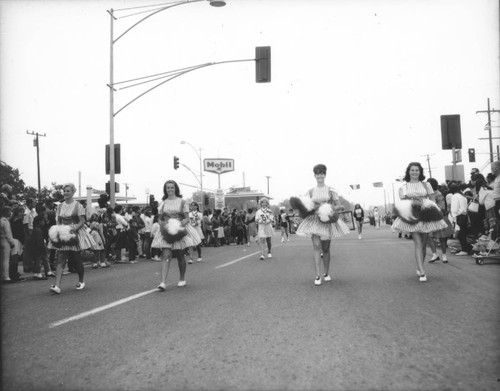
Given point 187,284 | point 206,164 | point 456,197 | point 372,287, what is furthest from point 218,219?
point 206,164

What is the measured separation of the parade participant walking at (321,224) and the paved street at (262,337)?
68 cm

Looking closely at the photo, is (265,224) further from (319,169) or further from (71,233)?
(71,233)

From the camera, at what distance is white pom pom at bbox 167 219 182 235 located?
795 centimetres

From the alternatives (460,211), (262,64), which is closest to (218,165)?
(262,64)

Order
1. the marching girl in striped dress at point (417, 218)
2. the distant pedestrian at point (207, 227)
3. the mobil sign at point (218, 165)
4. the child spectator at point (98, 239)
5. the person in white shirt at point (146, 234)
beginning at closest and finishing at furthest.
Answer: the marching girl in striped dress at point (417, 218), the child spectator at point (98, 239), the person in white shirt at point (146, 234), the distant pedestrian at point (207, 227), the mobil sign at point (218, 165)

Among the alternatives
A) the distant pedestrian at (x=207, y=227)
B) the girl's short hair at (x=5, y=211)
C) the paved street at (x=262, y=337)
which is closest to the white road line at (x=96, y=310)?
the paved street at (x=262, y=337)

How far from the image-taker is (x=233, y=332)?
4.68 m

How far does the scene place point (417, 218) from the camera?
7996 mm

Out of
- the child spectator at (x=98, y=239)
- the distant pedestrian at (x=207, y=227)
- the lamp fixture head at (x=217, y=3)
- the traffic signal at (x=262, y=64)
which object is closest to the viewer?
the lamp fixture head at (x=217, y=3)

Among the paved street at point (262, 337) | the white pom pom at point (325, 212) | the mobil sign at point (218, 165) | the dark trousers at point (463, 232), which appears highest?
the mobil sign at point (218, 165)

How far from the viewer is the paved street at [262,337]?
11.1ft

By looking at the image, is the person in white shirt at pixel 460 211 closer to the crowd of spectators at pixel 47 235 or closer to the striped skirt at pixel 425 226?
the striped skirt at pixel 425 226

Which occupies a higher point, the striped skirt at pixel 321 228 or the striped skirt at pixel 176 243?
the striped skirt at pixel 321 228

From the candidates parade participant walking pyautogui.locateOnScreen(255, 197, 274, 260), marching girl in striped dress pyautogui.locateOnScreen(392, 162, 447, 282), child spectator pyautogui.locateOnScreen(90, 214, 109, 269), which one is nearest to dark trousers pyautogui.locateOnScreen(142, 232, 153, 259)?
child spectator pyautogui.locateOnScreen(90, 214, 109, 269)
